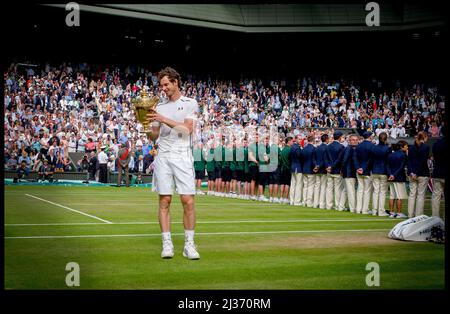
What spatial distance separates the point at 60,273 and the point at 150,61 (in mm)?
36131

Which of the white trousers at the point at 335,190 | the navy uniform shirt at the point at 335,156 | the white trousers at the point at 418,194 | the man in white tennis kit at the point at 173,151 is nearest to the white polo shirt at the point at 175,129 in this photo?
the man in white tennis kit at the point at 173,151

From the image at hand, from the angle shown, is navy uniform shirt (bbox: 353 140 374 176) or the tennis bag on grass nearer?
the tennis bag on grass

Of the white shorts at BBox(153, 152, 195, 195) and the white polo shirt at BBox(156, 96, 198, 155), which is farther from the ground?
the white polo shirt at BBox(156, 96, 198, 155)

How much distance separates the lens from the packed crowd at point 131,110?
32.0 meters

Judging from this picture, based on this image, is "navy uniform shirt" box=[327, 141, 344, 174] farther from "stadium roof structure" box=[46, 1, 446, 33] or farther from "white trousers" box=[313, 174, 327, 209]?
"stadium roof structure" box=[46, 1, 446, 33]

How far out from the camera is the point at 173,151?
8992 mm

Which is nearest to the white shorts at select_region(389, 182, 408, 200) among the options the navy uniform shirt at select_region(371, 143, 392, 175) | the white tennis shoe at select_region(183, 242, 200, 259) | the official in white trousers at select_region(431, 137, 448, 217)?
the navy uniform shirt at select_region(371, 143, 392, 175)

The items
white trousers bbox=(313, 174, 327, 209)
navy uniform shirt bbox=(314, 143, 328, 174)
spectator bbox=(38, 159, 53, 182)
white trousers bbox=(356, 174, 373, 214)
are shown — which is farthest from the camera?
spectator bbox=(38, 159, 53, 182)

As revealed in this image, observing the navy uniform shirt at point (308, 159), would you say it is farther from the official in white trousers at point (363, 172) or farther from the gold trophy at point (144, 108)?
the gold trophy at point (144, 108)

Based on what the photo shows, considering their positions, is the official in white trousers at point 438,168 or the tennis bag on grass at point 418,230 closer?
the tennis bag on grass at point 418,230

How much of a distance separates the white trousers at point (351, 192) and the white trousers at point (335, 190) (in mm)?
517

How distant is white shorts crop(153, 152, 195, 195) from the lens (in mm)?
8938

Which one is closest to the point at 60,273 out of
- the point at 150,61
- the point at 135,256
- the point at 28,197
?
the point at 135,256

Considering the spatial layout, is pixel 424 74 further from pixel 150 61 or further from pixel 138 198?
pixel 138 198
